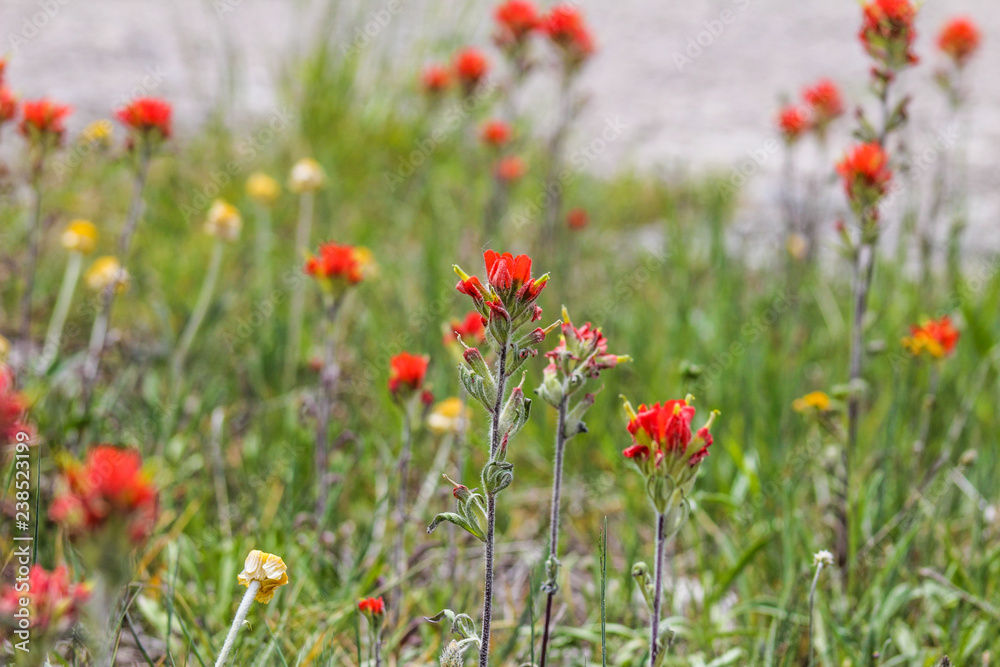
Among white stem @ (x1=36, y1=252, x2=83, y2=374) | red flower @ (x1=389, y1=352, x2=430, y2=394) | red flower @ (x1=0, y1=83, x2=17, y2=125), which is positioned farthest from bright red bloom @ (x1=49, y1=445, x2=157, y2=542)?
white stem @ (x1=36, y1=252, x2=83, y2=374)

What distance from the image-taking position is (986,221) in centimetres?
500

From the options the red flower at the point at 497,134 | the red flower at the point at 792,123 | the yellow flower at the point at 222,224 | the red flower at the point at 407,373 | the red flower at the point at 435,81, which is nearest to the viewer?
the red flower at the point at 407,373

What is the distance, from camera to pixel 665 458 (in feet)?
4.46

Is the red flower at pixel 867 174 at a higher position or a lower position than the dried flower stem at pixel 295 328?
higher

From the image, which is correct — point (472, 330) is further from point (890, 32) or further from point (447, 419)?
point (890, 32)

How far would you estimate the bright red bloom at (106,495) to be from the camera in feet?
2.75

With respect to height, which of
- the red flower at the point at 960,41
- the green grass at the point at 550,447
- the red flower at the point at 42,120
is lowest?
the green grass at the point at 550,447

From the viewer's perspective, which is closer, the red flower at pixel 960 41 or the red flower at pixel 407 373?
the red flower at pixel 407 373

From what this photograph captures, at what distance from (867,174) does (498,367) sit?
135cm

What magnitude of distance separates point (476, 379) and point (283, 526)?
117 cm
